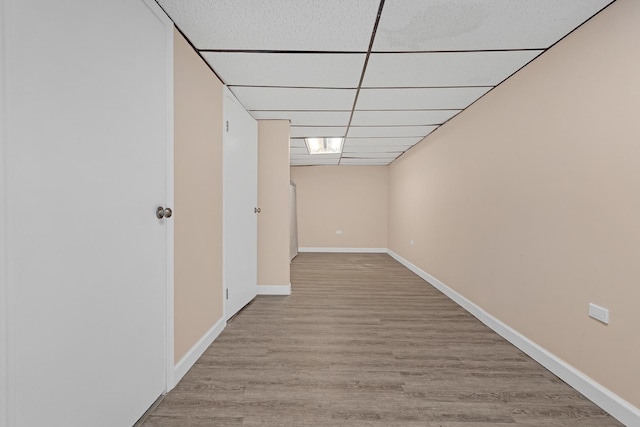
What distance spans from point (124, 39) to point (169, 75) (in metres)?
0.38

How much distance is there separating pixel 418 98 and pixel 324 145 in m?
2.79

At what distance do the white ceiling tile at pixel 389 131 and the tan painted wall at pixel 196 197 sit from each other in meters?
2.13

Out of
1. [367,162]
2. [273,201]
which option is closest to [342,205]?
[367,162]

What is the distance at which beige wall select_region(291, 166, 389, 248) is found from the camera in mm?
7555

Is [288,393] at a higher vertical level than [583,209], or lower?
lower

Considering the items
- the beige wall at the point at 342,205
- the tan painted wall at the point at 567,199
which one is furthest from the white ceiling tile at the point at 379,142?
the beige wall at the point at 342,205

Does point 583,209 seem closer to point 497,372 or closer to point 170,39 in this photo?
point 497,372

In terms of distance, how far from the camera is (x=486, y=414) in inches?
62.1

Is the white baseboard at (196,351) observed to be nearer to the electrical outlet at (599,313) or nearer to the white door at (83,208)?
the white door at (83,208)

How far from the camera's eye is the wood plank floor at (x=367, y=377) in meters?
1.55

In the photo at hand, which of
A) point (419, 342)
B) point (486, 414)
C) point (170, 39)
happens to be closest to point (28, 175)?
point (170, 39)

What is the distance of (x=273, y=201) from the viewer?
373 cm

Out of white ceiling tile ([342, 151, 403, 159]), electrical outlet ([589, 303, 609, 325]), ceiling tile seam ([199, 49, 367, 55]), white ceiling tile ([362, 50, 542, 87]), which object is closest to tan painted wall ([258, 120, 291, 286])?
white ceiling tile ([362, 50, 542, 87])

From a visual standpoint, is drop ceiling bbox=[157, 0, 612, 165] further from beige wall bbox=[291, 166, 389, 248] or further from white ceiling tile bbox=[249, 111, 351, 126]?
beige wall bbox=[291, 166, 389, 248]
